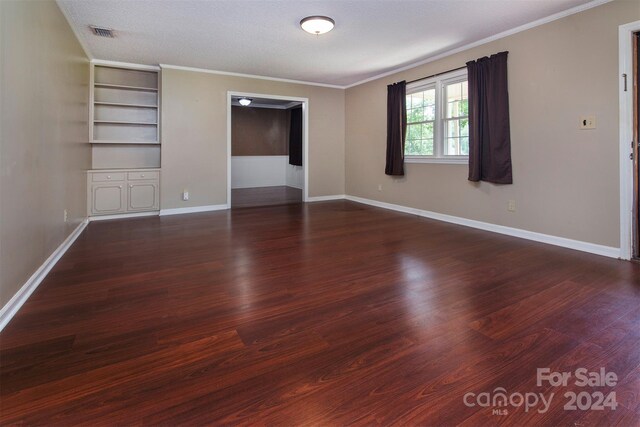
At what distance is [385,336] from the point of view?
1.95 metres

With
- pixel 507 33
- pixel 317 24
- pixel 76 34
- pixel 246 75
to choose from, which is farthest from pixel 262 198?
pixel 507 33

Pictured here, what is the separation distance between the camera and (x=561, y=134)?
381 centimetres

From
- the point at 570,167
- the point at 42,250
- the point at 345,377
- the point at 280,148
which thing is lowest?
the point at 345,377

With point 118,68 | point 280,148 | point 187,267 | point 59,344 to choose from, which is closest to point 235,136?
point 280,148

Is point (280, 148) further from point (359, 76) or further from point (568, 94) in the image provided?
point (568, 94)

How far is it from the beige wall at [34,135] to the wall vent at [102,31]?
249 millimetres

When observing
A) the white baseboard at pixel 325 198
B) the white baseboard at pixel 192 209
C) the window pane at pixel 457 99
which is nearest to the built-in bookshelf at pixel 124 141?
the white baseboard at pixel 192 209

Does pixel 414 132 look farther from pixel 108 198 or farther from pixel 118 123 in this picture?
pixel 108 198

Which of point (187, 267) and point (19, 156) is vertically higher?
point (19, 156)

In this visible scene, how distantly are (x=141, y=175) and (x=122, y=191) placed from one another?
0.38m

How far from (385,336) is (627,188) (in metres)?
3.03

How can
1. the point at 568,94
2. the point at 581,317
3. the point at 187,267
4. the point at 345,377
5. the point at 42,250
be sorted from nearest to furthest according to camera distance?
the point at 345,377 → the point at 581,317 → the point at 42,250 → the point at 187,267 → the point at 568,94

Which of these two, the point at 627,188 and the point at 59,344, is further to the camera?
the point at 627,188

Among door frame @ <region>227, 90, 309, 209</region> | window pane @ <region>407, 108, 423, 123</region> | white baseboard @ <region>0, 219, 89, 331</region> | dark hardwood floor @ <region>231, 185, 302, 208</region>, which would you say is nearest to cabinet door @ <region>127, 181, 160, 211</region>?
door frame @ <region>227, 90, 309, 209</region>
